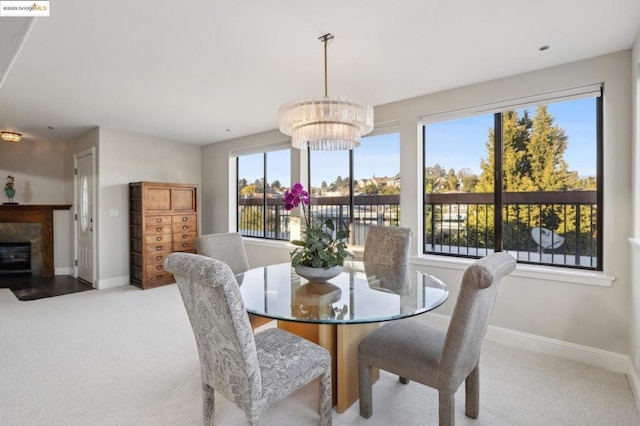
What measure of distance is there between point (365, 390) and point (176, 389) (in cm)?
129

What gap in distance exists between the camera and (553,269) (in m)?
2.67

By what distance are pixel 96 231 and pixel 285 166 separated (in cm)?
295

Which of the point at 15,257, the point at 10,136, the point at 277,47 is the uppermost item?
the point at 277,47

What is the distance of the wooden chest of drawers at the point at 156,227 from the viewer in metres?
4.64

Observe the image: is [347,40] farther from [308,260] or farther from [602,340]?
[602,340]

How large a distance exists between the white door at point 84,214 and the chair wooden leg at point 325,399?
466cm

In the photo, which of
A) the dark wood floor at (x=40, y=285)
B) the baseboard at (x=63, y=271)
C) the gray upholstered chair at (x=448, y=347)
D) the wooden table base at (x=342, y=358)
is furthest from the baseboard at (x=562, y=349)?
the baseboard at (x=63, y=271)

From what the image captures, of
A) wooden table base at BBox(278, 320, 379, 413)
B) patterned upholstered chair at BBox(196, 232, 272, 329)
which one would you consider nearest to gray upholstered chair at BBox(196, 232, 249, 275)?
patterned upholstered chair at BBox(196, 232, 272, 329)

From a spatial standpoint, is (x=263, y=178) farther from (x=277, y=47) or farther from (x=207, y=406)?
(x=207, y=406)

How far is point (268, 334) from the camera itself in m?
1.86

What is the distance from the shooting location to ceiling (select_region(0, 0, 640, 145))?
1.85 meters

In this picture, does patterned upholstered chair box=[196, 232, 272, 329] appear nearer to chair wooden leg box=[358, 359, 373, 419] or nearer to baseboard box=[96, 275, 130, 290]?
chair wooden leg box=[358, 359, 373, 419]

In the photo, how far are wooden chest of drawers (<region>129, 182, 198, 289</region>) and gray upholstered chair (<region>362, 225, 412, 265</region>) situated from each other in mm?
3362

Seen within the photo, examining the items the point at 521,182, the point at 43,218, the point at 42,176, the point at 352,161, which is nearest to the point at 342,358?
the point at 521,182
